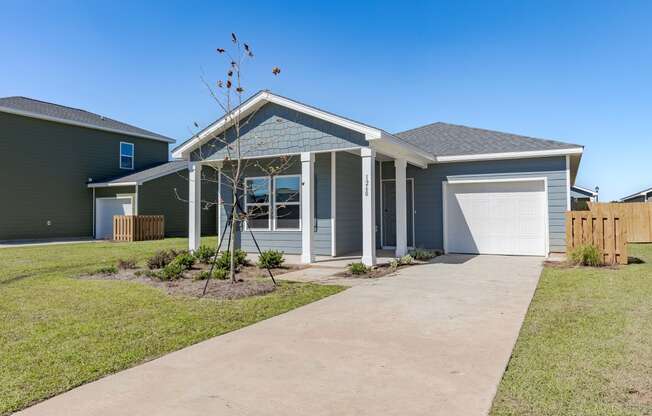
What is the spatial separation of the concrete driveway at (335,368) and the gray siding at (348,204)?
6419 mm

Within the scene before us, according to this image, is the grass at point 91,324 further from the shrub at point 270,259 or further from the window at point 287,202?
the window at point 287,202

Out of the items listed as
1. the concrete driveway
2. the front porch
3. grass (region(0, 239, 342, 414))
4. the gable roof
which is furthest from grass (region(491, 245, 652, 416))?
the gable roof

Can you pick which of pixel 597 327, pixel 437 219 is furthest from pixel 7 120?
pixel 597 327

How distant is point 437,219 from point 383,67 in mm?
6362

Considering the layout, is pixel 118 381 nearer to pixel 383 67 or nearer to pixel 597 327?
pixel 597 327

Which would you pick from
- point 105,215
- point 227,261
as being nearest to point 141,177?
point 105,215

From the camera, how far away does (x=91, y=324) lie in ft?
16.2

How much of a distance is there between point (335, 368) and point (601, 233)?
29.7 ft

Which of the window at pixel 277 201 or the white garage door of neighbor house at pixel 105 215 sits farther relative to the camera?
the white garage door of neighbor house at pixel 105 215

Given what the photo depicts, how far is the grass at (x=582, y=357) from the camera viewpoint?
279 cm

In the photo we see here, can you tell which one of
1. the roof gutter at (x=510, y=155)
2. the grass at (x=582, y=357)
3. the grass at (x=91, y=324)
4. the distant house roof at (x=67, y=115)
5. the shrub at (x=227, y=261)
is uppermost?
the distant house roof at (x=67, y=115)

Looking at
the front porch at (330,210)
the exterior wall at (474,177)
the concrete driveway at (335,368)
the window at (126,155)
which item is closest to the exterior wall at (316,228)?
the front porch at (330,210)

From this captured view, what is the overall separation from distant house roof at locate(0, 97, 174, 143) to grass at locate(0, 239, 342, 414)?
14099 millimetres

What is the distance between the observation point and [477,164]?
12711 millimetres
